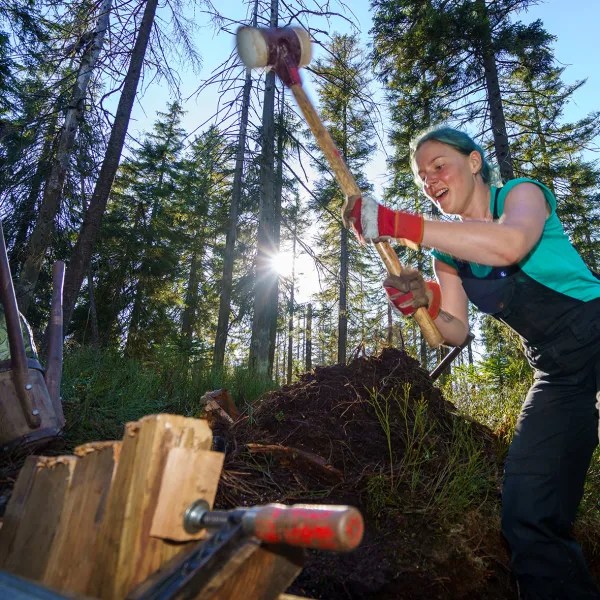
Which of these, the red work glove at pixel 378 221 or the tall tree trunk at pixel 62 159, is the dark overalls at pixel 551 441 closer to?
the red work glove at pixel 378 221

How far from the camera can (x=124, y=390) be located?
453 cm

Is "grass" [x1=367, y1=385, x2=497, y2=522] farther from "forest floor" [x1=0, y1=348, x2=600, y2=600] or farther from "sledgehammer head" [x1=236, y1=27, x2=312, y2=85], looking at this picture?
"sledgehammer head" [x1=236, y1=27, x2=312, y2=85]

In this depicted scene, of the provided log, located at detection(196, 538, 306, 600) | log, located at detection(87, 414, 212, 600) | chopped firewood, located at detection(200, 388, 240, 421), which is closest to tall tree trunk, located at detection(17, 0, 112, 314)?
chopped firewood, located at detection(200, 388, 240, 421)

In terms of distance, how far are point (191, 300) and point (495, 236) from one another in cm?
1875

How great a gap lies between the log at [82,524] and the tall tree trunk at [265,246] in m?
7.86

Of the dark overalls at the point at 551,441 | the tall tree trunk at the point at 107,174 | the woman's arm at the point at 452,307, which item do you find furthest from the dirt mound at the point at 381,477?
the tall tree trunk at the point at 107,174

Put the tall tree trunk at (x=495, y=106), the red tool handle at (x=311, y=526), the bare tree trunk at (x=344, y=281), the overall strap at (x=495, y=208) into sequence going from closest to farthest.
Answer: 1. the red tool handle at (x=311, y=526)
2. the overall strap at (x=495, y=208)
3. the tall tree trunk at (x=495, y=106)
4. the bare tree trunk at (x=344, y=281)

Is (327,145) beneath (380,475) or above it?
above

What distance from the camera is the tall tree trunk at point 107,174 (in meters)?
6.05

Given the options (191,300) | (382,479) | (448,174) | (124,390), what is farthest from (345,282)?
(448,174)

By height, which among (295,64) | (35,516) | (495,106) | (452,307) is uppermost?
(495,106)

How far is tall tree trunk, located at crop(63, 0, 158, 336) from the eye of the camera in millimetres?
6055

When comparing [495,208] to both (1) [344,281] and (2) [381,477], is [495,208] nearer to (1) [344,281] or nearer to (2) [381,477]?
(2) [381,477]

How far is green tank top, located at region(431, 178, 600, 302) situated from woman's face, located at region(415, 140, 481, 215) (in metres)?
0.26
